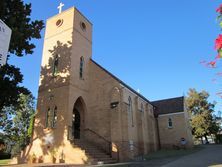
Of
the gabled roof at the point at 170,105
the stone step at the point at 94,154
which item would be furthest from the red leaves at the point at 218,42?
the gabled roof at the point at 170,105

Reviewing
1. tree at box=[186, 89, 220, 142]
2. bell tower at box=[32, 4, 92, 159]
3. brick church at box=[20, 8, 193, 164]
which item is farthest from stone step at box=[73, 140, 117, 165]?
tree at box=[186, 89, 220, 142]

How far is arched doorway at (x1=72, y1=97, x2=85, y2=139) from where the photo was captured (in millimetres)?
23391

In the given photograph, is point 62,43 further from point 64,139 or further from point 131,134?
point 131,134

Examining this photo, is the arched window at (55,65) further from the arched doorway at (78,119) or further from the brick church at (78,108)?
the arched doorway at (78,119)

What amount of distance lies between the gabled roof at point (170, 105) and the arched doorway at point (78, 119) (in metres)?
20.0

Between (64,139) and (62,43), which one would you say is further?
(62,43)

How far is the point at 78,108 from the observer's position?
24.5 metres

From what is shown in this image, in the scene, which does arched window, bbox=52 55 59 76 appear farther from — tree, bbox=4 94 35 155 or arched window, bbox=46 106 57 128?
tree, bbox=4 94 35 155

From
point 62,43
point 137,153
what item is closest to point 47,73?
point 62,43

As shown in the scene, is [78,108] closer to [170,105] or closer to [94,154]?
[94,154]

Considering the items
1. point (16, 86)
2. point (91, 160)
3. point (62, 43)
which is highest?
point (62, 43)

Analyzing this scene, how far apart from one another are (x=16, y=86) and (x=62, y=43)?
985cm

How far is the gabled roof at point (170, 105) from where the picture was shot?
1537 inches

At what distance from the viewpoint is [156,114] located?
39.6m
